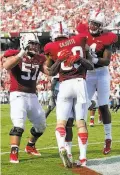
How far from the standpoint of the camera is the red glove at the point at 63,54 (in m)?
6.06

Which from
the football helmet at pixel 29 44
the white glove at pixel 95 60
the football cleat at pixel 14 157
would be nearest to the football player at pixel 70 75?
the football helmet at pixel 29 44

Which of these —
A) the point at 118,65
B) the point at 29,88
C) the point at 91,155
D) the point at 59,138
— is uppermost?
the point at 29,88

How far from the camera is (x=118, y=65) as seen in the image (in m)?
27.0

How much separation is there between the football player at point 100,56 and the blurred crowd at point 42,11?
22.9 metres

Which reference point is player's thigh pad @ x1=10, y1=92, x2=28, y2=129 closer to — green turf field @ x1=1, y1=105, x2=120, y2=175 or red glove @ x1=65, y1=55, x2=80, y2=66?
green turf field @ x1=1, y1=105, x2=120, y2=175

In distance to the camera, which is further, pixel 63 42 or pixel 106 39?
pixel 106 39

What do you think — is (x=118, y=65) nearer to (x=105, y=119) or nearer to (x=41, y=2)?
(x=41, y=2)

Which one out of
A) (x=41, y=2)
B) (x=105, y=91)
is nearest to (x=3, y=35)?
(x=41, y=2)

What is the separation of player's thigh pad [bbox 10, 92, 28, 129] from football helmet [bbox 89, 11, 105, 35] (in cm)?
132

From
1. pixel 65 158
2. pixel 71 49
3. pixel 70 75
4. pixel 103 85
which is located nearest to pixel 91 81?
pixel 103 85

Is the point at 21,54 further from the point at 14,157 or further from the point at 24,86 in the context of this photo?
the point at 14,157

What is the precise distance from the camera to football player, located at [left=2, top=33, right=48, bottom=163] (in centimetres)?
639

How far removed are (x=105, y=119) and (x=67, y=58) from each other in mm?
1613

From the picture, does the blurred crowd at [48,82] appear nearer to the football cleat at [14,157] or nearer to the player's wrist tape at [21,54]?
the football cleat at [14,157]
